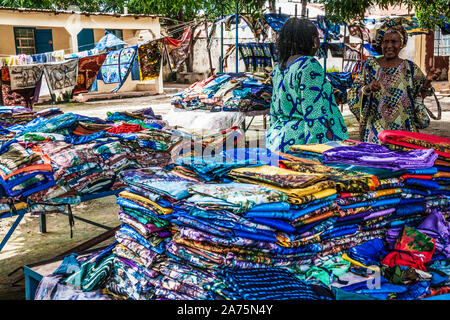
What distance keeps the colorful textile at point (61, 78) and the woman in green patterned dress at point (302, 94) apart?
305 inches

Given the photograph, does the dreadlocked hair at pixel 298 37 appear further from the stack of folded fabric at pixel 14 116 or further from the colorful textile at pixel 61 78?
the colorful textile at pixel 61 78

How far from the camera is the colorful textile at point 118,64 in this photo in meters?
10.0

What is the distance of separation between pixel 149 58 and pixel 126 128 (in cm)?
695

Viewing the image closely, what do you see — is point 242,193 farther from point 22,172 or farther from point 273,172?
point 22,172

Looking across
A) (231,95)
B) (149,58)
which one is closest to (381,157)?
(231,95)

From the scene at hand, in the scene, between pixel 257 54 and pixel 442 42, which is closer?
pixel 257 54

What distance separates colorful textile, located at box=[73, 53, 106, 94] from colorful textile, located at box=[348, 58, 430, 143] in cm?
789

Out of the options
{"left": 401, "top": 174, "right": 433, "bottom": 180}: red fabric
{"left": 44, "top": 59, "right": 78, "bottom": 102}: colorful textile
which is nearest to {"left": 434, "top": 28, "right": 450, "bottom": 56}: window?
{"left": 44, "top": 59, "right": 78, "bottom": 102}: colorful textile

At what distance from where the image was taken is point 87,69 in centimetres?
1002

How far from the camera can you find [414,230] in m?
1.76

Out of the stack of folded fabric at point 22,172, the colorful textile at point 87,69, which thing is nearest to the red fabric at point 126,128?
the stack of folded fabric at point 22,172

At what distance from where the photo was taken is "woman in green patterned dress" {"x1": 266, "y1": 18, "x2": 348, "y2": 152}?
2.46m

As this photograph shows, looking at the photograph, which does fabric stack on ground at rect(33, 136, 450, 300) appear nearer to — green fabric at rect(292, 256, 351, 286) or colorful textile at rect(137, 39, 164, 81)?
green fabric at rect(292, 256, 351, 286)
